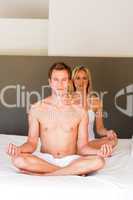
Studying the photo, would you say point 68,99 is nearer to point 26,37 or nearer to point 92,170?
point 92,170

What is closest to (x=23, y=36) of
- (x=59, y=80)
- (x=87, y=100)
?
(x=87, y=100)

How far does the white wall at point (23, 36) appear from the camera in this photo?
358 cm

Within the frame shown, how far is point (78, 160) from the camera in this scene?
2.06 m

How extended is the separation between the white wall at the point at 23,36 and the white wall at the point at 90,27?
15cm

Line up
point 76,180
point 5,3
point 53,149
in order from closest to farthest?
1. point 76,180
2. point 53,149
3. point 5,3

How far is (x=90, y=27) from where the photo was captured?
11.4 ft

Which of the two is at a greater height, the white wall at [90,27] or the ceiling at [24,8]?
the ceiling at [24,8]

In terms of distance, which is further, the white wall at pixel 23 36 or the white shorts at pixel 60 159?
the white wall at pixel 23 36

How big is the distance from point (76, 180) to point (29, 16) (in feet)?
7.86

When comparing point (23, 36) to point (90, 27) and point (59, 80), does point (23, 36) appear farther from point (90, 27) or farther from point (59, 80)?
point (59, 80)

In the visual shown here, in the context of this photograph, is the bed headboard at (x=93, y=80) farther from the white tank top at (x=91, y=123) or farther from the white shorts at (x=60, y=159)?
the white shorts at (x=60, y=159)

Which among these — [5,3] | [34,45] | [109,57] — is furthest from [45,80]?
[5,3]

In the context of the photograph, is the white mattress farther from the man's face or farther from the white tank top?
the white tank top

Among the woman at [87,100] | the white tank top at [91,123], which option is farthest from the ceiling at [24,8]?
the white tank top at [91,123]
